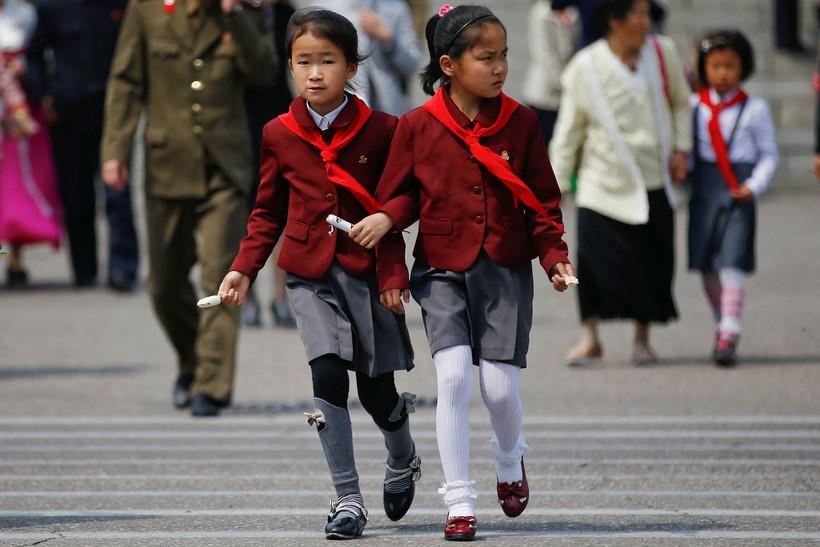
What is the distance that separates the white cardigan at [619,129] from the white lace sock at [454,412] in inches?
174

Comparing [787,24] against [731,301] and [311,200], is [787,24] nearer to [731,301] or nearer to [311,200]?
[731,301]

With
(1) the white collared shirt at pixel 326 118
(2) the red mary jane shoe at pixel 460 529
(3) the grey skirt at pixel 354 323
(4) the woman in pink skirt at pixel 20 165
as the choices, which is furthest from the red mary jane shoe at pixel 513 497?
(4) the woman in pink skirt at pixel 20 165

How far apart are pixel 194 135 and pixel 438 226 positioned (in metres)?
3.25

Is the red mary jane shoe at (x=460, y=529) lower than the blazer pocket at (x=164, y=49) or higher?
lower

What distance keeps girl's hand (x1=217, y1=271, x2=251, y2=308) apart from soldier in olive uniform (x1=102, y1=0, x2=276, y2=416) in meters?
2.88

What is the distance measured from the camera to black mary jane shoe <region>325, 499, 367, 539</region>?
20.1 ft

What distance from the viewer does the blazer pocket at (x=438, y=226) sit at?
20.5 ft

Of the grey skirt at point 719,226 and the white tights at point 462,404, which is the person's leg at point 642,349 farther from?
the white tights at point 462,404

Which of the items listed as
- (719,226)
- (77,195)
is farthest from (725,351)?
(77,195)

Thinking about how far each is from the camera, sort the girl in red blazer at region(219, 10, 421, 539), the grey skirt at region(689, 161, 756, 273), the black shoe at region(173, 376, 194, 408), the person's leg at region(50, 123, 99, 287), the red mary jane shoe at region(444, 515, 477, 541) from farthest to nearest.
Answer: the person's leg at region(50, 123, 99, 287), the grey skirt at region(689, 161, 756, 273), the black shoe at region(173, 376, 194, 408), the girl in red blazer at region(219, 10, 421, 539), the red mary jane shoe at region(444, 515, 477, 541)

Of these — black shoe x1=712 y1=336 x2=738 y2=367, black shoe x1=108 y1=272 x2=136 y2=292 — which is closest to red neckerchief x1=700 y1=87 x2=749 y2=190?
black shoe x1=712 y1=336 x2=738 y2=367

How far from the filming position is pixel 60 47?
1412 cm

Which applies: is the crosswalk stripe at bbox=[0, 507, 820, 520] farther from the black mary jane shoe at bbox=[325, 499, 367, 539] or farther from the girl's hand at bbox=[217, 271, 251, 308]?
the girl's hand at bbox=[217, 271, 251, 308]

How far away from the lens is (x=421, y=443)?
335 inches
